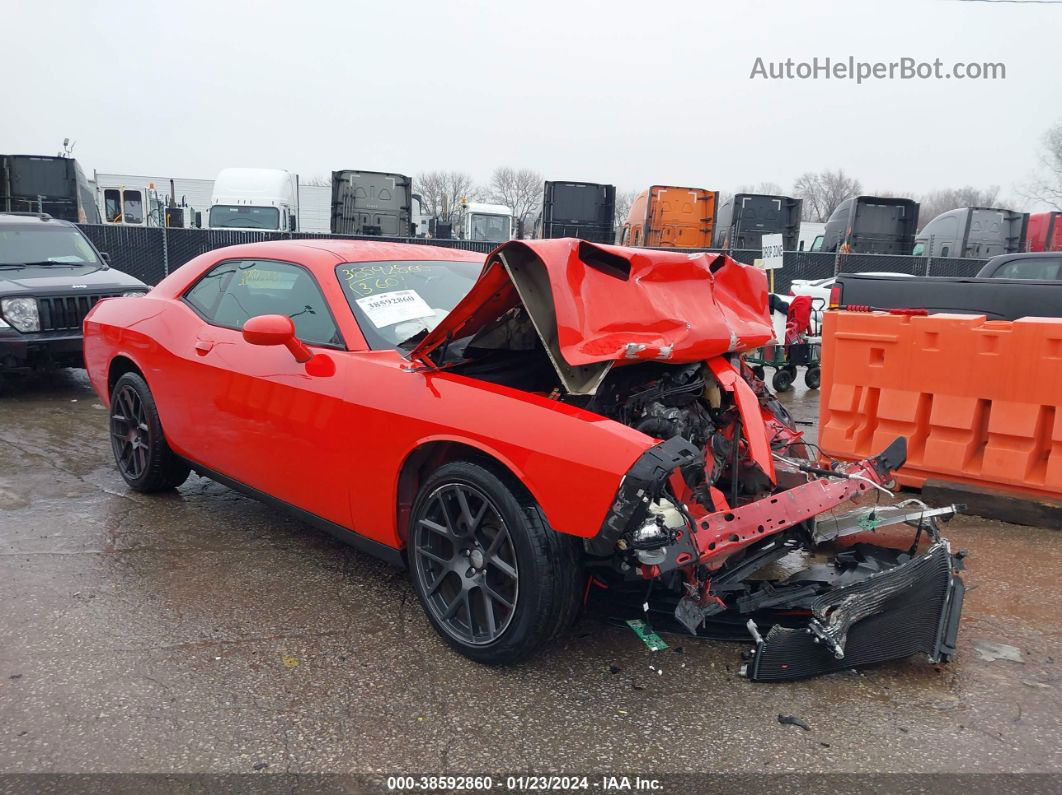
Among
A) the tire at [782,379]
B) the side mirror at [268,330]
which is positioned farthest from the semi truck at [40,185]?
the side mirror at [268,330]

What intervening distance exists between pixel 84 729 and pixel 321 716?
2.46 feet

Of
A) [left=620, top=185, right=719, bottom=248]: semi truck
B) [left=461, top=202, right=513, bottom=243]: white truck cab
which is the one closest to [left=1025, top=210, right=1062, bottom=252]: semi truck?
[left=620, top=185, right=719, bottom=248]: semi truck

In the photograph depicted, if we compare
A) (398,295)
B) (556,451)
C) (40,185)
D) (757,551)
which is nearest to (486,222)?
(40,185)

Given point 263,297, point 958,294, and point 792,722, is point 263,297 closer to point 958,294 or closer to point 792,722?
point 792,722

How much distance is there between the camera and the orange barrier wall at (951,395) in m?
4.49

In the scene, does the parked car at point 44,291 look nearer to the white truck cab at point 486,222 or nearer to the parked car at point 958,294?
the parked car at point 958,294

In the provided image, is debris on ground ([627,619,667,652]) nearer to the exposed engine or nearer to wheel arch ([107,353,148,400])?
the exposed engine

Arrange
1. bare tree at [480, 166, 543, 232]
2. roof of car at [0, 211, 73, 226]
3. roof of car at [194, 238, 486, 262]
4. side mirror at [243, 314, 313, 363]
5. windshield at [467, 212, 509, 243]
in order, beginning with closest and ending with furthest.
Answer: side mirror at [243, 314, 313, 363]
roof of car at [194, 238, 486, 262]
roof of car at [0, 211, 73, 226]
windshield at [467, 212, 509, 243]
bare tree at [480, 166, 543, 232]

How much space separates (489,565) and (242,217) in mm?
18019

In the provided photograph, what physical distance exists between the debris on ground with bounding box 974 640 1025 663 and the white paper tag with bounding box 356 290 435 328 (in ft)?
8.83

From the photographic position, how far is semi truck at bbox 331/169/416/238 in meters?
18.6

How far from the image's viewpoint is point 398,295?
12.0ft

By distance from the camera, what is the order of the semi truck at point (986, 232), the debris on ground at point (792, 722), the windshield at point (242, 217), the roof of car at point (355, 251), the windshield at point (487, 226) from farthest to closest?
the semi truck at point (986, 232), the windshield at point (487, 226), the windshield at point (242, 217), the roof of car at point (355, 251), the debris on ground at point (792, 722)

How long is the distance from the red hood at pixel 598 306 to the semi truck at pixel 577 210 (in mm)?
16278
